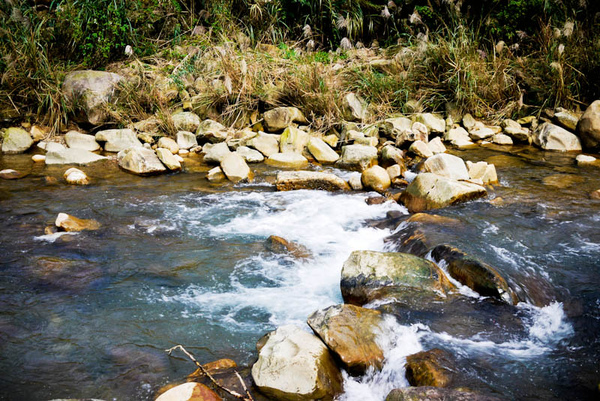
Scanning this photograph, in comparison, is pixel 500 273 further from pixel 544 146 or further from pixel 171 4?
pixel 171 4

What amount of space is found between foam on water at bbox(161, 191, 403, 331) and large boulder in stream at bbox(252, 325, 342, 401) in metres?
0.53

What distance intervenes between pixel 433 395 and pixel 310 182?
3.85m

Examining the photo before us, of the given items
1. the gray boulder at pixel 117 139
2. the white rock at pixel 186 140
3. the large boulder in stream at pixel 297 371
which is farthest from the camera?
Answer: the white rock at pixel 186 140

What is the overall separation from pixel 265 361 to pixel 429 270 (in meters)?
1.49

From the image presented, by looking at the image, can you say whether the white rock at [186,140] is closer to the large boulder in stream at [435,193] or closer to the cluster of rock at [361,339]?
the large boulder in stream at [435,193]

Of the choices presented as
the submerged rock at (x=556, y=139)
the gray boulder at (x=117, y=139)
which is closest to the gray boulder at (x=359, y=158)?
the submerged rock at (x=556, y=139)

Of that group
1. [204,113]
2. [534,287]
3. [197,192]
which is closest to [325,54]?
[204,113]

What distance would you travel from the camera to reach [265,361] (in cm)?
231

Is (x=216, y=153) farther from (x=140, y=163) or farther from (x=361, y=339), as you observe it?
(x=361, y=339)

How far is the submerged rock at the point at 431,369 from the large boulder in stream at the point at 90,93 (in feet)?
23.7

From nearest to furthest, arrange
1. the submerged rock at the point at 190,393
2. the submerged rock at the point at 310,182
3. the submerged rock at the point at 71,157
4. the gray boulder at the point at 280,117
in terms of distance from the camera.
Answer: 1. the submerged rock at the point at 190,393
2. the submerged rock at the point at 310,182
3. the submerged rock at the point at 71,157
4. the gray boulder at the point at 280,117

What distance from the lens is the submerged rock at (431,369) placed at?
7.43 ft

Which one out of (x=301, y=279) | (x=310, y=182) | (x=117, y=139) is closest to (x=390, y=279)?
(x=301, y=279)

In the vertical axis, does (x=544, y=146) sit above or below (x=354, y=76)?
below
